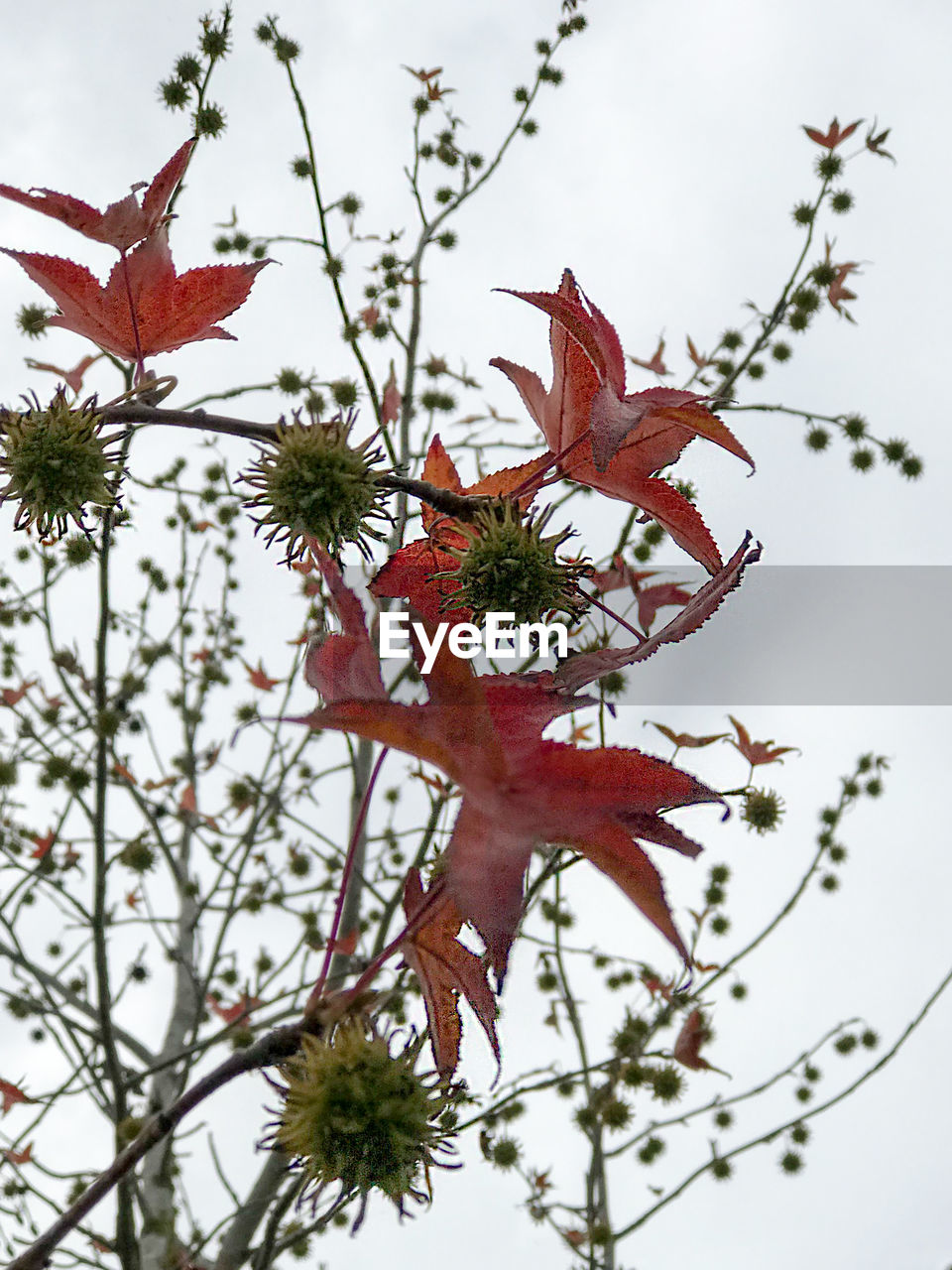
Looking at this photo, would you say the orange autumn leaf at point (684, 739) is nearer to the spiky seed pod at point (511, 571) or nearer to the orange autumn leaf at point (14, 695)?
the spiky seed pod at point (511, 571)

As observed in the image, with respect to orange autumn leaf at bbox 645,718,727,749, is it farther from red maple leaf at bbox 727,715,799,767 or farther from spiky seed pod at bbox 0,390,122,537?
spiky seed pod at bbox 0,390,122,537

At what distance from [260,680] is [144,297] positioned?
6.23 feet

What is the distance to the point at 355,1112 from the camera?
0.48 meters

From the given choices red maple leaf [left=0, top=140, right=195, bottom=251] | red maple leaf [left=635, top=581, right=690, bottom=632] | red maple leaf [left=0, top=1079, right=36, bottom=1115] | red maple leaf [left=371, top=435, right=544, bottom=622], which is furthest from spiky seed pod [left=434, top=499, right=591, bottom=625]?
red maple leaf [left=0, top=1079, right=36, bottom=1115]

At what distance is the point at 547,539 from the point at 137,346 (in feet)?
1.07

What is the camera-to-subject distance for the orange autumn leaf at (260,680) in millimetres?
2443

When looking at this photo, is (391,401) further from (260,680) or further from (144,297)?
(144,297)

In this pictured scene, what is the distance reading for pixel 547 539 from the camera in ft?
1.95

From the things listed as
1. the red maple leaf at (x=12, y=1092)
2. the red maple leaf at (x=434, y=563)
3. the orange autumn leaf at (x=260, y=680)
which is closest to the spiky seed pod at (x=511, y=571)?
the red maple leaf at (x=434, y=563)

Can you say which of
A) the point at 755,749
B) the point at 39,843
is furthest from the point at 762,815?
the point at 39,843

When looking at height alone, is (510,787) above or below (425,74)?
below

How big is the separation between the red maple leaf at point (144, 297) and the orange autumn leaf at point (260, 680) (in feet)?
6.05

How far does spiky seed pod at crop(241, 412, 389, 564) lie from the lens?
605 millimetres

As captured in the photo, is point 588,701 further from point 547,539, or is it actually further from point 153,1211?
point 153,1211
